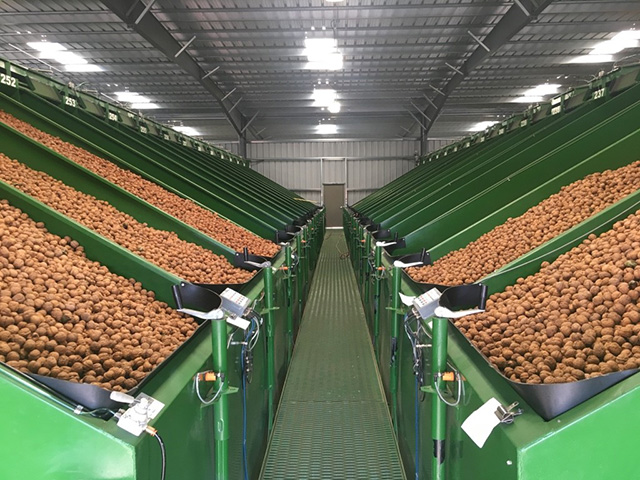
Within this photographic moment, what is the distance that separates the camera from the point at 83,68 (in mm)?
10203

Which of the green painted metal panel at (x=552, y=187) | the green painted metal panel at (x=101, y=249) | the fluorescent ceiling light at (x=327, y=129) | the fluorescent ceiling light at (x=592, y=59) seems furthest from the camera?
the fluorescent ceiling light at (x=327, y=129)

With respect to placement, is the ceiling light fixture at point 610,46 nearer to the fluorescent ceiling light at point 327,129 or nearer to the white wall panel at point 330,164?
the white wall panel at point 330,164

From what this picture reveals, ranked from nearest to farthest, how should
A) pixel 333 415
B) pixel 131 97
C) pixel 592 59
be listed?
pixel 333 415 → pixel 592 59 → pixel 131 97

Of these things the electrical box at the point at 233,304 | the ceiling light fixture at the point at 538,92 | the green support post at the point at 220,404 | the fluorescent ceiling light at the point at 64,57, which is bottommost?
the green support post at the point at 220,404

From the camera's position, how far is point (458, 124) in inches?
667

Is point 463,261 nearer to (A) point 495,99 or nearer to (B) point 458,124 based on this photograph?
(A) point 495,99

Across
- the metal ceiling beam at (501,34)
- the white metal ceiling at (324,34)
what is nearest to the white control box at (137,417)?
the metal ceiling beam at (501,34)

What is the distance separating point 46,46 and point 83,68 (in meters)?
1.28

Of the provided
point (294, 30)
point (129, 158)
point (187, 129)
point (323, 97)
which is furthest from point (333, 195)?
point (129, 158)

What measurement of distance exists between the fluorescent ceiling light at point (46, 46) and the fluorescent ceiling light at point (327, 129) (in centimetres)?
965

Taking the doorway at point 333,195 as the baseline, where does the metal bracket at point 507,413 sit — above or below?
below

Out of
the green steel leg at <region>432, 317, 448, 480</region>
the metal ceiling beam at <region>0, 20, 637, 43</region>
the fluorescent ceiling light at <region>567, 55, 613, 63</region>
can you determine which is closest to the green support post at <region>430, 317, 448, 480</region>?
the green steel leg at <region>432, 317, 448, 480</region>

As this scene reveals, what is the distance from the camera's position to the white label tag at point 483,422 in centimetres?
101

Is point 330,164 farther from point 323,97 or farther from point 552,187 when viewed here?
point 552,187
